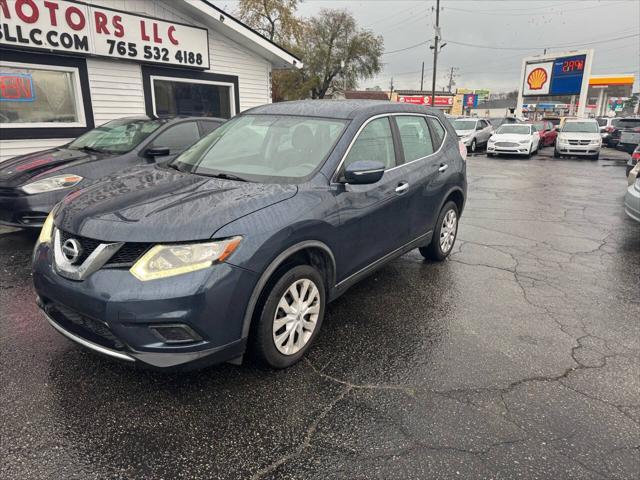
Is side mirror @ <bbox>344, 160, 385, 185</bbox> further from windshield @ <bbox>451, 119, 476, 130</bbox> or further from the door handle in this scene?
windshield @ <bbox>451, 119, 476, 130</bbox>

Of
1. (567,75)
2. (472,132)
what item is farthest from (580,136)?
(567,75)

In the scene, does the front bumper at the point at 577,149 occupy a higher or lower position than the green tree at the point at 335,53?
lower

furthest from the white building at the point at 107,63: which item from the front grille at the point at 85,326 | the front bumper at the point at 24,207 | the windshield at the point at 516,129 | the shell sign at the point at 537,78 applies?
the shell sign at the point at 537,78

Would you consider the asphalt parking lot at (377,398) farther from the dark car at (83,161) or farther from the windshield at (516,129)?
the windshield at (516,129)

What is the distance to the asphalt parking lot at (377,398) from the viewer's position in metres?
2.21

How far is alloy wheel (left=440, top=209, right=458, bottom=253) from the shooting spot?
504 centimetres

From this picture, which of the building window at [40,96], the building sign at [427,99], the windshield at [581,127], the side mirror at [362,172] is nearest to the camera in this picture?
the side mirror at [362,172]

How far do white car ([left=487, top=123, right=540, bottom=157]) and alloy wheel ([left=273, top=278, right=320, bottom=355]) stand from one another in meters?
17.9

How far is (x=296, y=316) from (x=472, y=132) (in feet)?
66.1

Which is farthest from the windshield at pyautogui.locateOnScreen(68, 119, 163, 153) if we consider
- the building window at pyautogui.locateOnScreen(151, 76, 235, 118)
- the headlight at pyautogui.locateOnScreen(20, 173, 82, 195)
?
the building window at pyautogui.locateOnScreen(151, 76, 235, 118)

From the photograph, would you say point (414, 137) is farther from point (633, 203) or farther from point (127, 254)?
point (633, 203)

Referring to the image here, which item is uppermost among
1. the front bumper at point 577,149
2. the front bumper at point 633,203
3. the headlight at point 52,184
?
the headlight at point 52,184

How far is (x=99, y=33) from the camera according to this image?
28.9ft

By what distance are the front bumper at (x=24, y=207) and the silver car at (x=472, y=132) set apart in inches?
727
